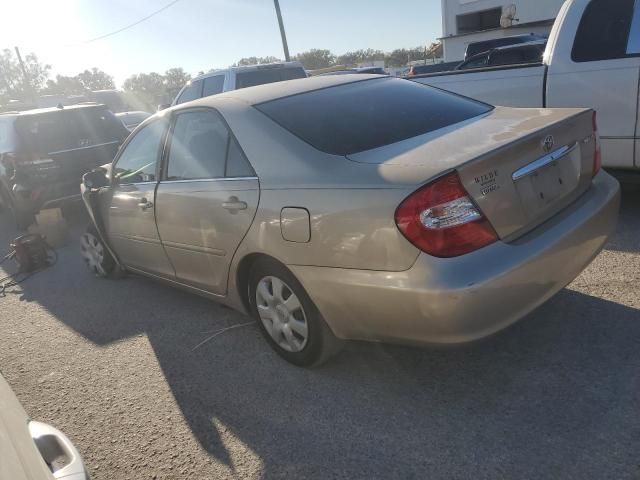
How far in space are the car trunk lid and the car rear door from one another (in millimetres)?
1716

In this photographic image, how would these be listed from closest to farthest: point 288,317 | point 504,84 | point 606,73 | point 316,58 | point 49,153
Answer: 1. point 288,317
2. point 606,73
3. point 504,84
4. point 49,153
5. point 316,58

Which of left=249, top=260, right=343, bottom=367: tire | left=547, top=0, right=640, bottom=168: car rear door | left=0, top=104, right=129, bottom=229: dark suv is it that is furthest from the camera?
left=0, top=104, right=129, bottom=229: dark suv

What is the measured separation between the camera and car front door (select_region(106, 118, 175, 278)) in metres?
4.03

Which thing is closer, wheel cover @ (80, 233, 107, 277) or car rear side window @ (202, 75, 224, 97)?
wheel cover @ (80, 233, 107, 277)

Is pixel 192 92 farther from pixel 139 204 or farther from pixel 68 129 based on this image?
pixel 139 204

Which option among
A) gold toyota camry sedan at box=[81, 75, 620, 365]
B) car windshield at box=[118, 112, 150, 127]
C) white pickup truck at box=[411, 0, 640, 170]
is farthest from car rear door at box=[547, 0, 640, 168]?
car windshield at box=[118, 112, 150, 127]

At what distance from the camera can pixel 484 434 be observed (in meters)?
2.45

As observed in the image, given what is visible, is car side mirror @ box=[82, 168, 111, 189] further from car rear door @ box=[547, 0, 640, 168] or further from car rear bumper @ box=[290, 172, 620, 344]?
car rear door @ box=[547, 0, 640, 168]

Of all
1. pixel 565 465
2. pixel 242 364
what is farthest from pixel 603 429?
pixel 242 364

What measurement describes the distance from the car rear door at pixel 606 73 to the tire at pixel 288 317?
3.23 metres

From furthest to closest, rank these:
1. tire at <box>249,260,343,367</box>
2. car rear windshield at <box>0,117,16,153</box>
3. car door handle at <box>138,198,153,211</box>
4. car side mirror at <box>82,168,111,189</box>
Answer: car rear windshield at <box>0,117,16,153</box> < car side mirror at <box>82,168,111,189</box> < car door handle at <box>138,198,153,211</box> < tire at <box>249,260,343,367</box>

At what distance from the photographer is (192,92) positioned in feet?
36.2

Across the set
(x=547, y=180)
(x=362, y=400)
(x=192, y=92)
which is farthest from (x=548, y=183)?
(x=192, y=92)

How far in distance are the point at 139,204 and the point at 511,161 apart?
2.78 metres
